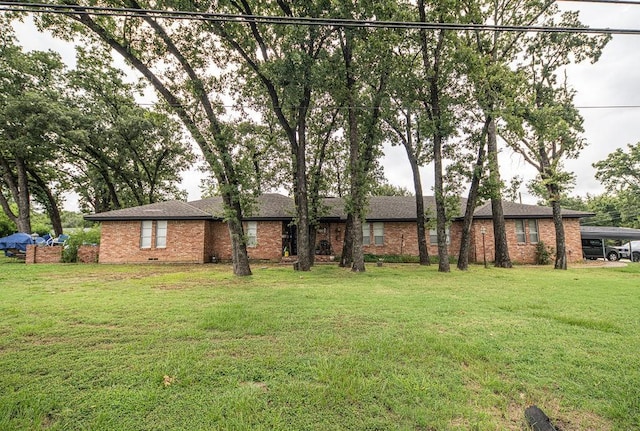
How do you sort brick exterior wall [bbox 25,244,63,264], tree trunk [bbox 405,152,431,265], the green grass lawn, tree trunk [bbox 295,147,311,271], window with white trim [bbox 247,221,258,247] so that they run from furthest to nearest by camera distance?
window with white trim [bbox 247,221,258,247] < tree trunk [bbox 405,152,431,265] < brick exterior wall [bbox 25,244,63,264] < tree trunk [bbox 295,147,311,271] < the green grass lawn

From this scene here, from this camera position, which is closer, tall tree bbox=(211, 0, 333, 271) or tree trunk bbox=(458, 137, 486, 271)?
tall tree bbox=(211, 0, 333, 271)

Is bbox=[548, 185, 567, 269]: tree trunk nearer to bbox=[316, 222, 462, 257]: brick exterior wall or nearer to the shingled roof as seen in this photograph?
the shingled roof

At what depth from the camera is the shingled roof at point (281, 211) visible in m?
16.5

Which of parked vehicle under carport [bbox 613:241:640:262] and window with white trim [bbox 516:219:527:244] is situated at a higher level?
window with white trim [bbox 516:219:527:244]

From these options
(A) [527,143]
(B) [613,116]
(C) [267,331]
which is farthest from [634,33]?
(B) [613,116]

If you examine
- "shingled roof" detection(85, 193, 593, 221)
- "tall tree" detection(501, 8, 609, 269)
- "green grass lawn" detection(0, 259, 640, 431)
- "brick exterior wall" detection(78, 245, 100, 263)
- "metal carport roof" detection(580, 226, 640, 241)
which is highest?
"tall tree" detection(501, 8, 609, 269)

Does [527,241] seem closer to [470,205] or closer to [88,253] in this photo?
[470,205]

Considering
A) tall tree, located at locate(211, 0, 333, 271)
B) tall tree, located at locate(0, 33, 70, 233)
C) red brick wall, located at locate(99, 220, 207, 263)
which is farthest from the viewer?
tall tree, located at locate(0, 33, 70, 233)

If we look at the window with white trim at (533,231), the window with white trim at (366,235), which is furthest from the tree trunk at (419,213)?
the window with white trim at (533,231)

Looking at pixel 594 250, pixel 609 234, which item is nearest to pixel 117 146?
pixel 594 250

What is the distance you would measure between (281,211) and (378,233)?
20.6ft

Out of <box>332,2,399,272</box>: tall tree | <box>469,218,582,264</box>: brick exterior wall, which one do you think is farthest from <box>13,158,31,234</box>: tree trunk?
<box>469,218,582,264</box>: brick exterior wall

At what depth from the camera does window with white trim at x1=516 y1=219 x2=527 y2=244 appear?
57.1 feet

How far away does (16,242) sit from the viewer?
53.2ft
